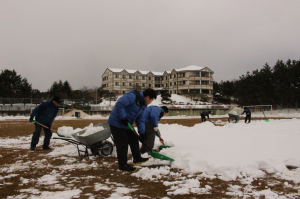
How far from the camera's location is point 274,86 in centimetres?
3928

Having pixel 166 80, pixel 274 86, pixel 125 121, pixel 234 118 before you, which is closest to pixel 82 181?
pixel 125 121

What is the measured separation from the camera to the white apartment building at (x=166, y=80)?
64.5 m

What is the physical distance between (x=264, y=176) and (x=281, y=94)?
134 feet

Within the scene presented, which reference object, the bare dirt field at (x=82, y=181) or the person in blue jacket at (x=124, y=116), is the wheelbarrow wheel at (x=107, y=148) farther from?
the person in blue jacket at (x=124, y=116)

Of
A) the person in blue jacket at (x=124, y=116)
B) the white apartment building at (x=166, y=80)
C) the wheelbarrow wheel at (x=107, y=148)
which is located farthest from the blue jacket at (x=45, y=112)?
the white apartment building at (x=166, y=80)

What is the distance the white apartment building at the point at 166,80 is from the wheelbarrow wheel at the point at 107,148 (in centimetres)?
5495

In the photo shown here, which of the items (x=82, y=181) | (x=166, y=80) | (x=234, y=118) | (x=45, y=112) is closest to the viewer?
(x=82, y=181)

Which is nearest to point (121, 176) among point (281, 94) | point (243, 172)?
point (243, 172)

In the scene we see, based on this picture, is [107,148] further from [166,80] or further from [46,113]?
[166,80]

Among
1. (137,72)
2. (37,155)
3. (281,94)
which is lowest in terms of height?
(37,155)

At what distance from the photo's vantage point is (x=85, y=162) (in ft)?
15.3

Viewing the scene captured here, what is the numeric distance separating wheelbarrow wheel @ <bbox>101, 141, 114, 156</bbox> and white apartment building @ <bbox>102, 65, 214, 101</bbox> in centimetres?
5495

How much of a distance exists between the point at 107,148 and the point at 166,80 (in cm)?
6794

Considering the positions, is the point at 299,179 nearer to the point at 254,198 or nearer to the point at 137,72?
the point at 254,198
